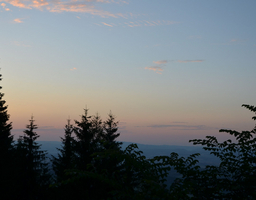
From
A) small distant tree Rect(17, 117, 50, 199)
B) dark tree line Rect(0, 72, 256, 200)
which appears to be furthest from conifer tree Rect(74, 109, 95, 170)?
small distant tree Rect(17, 117, 50, 199)

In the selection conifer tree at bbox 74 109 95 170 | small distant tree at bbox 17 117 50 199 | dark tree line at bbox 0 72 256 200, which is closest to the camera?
dark tree line at bbox 0 72 256 200

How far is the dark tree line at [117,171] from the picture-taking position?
628 cm

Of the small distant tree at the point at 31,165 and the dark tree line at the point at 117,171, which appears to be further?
the small distant tree at the point at 31,165

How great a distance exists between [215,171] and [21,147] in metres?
29.0

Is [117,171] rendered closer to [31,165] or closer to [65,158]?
[31,165]

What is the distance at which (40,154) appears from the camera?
31922 mm

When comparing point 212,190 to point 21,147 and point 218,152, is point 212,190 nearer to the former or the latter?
point 218,152

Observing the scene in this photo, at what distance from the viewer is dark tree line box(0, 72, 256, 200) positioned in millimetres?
6277

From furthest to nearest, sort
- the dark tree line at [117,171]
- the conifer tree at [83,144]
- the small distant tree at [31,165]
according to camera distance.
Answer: the small distant tree at [31,165]
the conifer tree at [83,144]
the dark tree line at [117,171]

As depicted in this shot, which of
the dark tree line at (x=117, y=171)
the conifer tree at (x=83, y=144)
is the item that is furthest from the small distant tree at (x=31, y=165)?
the conifer tree at (x=83, y=144)

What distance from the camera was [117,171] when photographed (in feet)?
22.5

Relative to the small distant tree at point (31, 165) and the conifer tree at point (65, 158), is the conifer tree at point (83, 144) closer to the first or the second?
the conifer tree at point (65, 158)

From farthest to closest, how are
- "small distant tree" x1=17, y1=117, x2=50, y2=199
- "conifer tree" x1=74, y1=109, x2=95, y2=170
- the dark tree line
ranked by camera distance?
"small distant tree" x1=17, y1=117, x2=50, y2=199
"conifer tree" x1=74, y1=109, x2=95, y2=170
the dark tree line

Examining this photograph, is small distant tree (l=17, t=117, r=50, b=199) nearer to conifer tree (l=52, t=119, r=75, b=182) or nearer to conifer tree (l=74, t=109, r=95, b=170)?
conifer tree (l=52, t=119, r=75, b=182)
